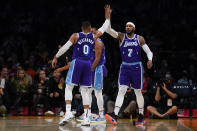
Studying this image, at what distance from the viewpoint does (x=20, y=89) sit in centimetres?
1572

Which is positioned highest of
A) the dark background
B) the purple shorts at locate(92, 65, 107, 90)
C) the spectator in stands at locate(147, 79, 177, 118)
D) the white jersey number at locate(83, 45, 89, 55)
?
the dark background

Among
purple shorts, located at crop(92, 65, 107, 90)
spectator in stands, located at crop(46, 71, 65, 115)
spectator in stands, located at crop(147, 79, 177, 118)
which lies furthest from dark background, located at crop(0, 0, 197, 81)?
purple shorts, located at crop(92, 65, 107, 90)

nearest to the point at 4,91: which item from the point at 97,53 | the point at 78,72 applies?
the point at 97,53

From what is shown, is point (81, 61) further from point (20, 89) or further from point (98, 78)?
point (20, 89)

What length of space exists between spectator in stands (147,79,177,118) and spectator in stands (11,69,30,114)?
409cm

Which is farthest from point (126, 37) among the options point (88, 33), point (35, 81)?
point (35, 81)

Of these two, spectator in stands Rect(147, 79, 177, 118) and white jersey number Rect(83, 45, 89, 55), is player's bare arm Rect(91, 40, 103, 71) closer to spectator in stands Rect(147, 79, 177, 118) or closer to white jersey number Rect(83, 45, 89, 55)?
white jersey number Rect(83, 45, 89, 55)

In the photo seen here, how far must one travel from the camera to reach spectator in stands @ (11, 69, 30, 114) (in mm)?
15609

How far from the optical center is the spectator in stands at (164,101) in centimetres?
1404

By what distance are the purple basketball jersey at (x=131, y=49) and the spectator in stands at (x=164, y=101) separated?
11.7ft

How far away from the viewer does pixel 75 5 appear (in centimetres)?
2119

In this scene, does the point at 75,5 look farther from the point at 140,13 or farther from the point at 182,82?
the point at 182,82

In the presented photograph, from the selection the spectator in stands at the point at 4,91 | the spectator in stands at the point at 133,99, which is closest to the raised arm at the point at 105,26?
the spectator in stands at the point at 133,99

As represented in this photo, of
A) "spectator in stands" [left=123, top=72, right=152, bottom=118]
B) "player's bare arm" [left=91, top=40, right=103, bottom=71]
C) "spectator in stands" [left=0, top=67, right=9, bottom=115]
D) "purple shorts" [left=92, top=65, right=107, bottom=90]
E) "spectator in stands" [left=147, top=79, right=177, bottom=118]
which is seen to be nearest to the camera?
"player's bare arm" [left=91, top=40, right=103, bottom=71]
